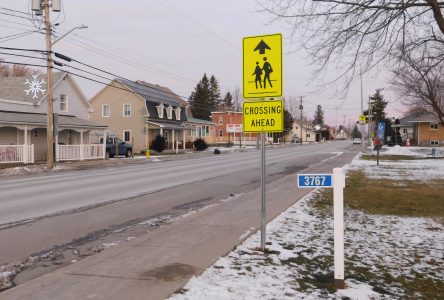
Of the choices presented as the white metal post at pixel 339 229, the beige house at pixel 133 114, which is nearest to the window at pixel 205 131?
the beige house at pixel 133 114

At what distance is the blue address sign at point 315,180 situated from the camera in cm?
570

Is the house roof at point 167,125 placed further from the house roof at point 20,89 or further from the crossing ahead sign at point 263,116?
the crossing ahead sign at point 263,116

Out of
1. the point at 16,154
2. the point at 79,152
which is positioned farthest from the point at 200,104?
the point at 16,154

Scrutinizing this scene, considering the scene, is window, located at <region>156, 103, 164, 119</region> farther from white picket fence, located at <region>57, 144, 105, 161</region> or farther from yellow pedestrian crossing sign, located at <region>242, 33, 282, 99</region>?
yellow pedestrian crossing sign, located at <region>242, 33, 282, 99</region>

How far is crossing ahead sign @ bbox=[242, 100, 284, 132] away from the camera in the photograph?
634 cm

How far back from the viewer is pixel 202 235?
26.0 feet

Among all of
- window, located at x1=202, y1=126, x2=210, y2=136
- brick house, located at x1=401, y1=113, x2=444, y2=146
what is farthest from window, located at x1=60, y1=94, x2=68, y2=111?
brick house, located at x1=401, y1=113, x2=444, y2=146

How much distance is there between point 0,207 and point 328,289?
355 inches

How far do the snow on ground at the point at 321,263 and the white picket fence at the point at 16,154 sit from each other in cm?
2379

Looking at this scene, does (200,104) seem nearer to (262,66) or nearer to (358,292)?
(262,66)

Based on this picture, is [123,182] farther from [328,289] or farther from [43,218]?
[328,289]

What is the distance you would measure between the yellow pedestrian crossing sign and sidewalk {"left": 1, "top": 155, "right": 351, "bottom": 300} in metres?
2.34

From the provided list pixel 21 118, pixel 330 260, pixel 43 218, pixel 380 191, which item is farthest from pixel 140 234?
pixel 21 118

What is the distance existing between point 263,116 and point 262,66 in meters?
0.68
